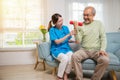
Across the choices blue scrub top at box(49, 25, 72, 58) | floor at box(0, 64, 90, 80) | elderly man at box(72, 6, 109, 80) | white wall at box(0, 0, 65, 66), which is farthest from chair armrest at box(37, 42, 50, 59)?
white wall at box(0, 0, 65, 66)

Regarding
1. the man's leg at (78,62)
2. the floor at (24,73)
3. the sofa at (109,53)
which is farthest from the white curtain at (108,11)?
the man's leg at (78,62)

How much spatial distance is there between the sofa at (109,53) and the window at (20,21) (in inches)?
42.6

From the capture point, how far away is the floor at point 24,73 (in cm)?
319

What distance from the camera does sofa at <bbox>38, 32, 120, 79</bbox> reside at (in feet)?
8.91

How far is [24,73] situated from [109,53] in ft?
5.32

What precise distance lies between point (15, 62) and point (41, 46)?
1.25 metres

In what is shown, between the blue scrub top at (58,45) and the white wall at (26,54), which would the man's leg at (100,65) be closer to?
the blue scrub top at (58,45)

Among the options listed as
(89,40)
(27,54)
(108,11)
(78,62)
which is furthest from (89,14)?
(27,54)

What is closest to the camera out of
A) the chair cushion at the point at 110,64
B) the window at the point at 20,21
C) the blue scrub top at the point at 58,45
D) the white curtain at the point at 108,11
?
the chair cushion at the point at 110,64

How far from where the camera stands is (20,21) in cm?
418

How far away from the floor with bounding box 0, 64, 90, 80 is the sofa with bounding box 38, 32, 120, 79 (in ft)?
0.96

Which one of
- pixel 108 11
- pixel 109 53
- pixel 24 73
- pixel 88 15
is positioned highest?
pixel 108 11

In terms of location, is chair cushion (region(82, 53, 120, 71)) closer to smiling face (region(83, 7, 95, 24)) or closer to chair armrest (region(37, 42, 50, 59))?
smiling face (region(83, 7, 95, 24))

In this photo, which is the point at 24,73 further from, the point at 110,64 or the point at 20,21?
the point at 110,64
